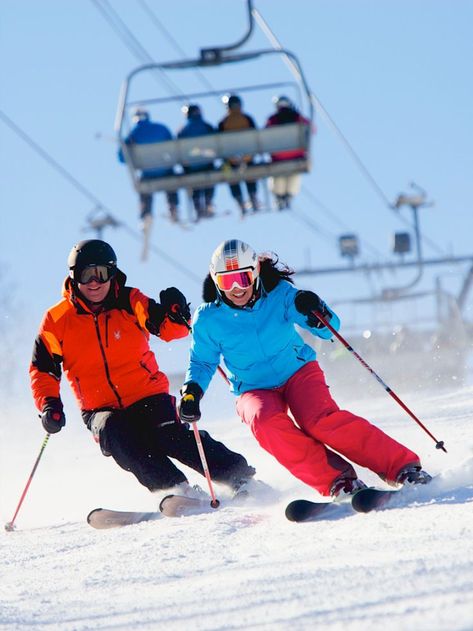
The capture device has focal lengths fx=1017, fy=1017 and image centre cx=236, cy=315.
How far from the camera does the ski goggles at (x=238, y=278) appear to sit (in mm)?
4699

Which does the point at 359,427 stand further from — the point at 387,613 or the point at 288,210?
the point at 288,210

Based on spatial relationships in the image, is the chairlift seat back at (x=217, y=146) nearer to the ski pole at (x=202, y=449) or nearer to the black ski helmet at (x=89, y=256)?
the black ski helmet at (x=89, y=256)

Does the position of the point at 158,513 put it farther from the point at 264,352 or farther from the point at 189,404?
the point at 264,352

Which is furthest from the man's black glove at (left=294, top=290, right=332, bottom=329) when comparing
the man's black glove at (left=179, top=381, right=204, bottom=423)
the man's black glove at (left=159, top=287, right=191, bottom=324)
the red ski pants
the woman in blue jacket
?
the man's black glove at (left=159, top=287, right=191, bottom=324)

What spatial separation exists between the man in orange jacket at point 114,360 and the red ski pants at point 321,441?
2.58 ft

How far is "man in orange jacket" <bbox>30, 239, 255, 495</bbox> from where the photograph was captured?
5.29 metres

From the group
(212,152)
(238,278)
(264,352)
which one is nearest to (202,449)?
(264,352)

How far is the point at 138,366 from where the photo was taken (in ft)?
17.8

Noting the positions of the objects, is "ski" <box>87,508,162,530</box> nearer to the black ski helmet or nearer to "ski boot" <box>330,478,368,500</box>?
"ski boot" <box>330,478,368,500</box>

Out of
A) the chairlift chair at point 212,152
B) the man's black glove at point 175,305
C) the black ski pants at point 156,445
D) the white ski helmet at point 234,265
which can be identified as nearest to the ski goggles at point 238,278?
the white ski helmet at point 234,265

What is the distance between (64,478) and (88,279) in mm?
3100

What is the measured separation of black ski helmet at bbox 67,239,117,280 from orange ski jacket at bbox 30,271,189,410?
0.10 meters

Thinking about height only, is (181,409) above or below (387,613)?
below

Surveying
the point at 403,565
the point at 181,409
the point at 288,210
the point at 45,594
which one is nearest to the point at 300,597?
the point at 403,565
